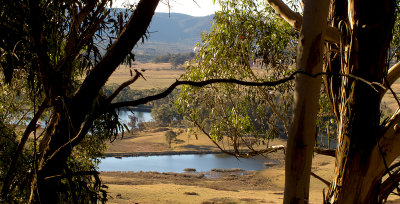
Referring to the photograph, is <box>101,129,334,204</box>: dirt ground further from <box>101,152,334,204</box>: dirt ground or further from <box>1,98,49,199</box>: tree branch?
<box>1,98,49,199</box>: tree branch

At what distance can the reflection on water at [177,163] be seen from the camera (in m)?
18.2

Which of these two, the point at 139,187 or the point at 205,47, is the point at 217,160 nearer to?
the point at 139,187

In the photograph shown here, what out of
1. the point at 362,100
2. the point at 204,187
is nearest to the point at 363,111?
the point at 362,100

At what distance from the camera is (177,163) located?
19312mm

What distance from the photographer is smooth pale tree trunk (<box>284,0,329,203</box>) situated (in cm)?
138

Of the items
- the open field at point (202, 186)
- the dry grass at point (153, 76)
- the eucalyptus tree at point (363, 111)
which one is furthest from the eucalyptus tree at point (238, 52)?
the dry grass at point (153, 76)

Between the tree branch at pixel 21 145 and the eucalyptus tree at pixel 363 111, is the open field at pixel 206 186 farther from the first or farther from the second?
the tree branch at pixel 21 145

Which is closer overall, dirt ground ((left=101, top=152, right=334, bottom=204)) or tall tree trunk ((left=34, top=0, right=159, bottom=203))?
tall tree trunk ((left=34, top=0, right=159, bottom=203))

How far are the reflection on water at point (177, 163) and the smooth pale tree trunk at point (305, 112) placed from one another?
16.6 meters

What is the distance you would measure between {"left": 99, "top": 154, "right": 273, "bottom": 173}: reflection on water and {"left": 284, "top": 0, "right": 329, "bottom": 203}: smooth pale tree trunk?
54.3 feet

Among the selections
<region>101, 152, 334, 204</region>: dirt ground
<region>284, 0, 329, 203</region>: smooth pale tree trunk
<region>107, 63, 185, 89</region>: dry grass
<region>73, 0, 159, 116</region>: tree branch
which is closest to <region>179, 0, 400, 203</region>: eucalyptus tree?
<region>284, 0, 329, 203</region>: smooth pale tree trunk

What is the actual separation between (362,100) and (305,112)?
3.82ft

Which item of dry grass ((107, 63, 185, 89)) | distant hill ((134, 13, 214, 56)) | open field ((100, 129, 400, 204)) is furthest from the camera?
distant hill ((134, 13, 214, 56))

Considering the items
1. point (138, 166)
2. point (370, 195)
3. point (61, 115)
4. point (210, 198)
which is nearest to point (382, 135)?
point (370, 195)
